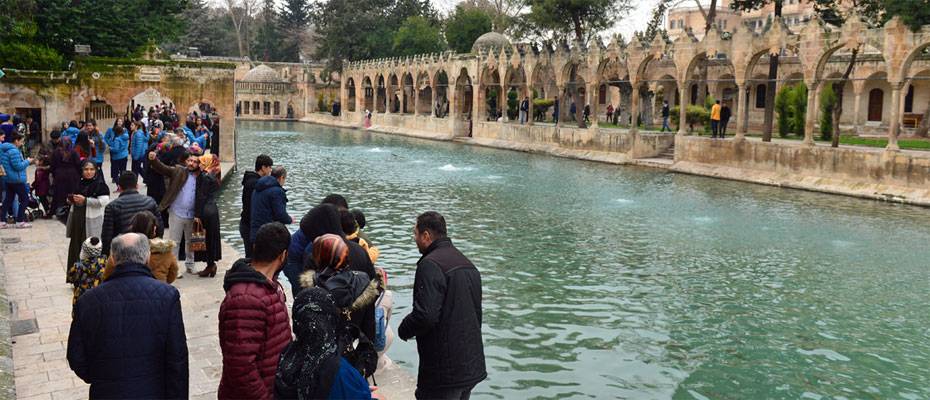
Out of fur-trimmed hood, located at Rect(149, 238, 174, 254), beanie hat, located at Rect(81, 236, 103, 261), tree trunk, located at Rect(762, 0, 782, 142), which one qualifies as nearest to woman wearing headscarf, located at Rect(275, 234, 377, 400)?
fur-trimmed hood, located at Rect(149, 238, 174, 254)

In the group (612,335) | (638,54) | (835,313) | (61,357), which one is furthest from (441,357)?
(638,54)

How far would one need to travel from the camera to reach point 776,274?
34.3 feet

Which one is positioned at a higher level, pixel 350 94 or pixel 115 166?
pixel 350 94

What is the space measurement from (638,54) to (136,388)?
25.3 meters

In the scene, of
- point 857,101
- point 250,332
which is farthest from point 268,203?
point 857,101

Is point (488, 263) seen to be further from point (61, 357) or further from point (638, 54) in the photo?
point (638, 54)

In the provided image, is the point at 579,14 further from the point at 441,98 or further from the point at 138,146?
the point at 138,146

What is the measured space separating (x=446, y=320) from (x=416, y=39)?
50351 mm

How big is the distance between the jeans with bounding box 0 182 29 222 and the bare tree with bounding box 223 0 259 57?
205ft

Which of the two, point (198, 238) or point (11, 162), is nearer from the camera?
point (198, 238)

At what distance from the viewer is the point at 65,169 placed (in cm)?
1067

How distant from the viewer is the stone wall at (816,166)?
17766 millimetres

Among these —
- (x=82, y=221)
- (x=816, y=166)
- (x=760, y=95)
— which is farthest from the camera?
(x=760, y=95)

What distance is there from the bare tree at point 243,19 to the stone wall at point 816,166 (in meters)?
56.0
